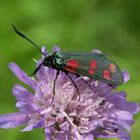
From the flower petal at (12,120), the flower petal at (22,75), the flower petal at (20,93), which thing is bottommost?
the flower petal at (12,120)

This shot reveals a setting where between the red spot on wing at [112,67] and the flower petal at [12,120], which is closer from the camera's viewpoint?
the flower petal at [12,120]

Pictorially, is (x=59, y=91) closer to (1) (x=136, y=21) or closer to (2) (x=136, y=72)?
(2) (x=136, y=72)

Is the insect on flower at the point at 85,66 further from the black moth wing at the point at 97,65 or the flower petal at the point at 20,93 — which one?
the flower petal at the point at 20,93

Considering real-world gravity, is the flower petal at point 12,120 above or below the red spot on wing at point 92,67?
below

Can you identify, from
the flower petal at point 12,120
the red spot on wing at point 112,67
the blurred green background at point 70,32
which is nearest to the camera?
the flower petal at point 12,120

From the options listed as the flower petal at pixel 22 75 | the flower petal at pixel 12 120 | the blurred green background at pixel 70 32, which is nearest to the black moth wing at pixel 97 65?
the flower petal at pixel 22 75

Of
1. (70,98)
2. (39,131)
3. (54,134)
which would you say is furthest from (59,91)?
(39,131)
